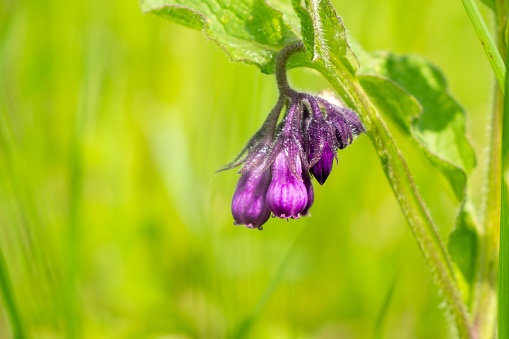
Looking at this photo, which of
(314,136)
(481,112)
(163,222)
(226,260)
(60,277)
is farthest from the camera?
(481,112)

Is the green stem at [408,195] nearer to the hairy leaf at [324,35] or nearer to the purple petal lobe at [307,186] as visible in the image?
the hairy leaf at [324,35]

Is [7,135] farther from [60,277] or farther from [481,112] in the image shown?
[481,112]

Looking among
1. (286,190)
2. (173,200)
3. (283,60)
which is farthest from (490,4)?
(173,200)

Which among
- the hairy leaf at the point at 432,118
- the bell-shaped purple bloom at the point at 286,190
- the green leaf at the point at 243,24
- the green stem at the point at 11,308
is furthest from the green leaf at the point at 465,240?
the green stem at the point at 11,308

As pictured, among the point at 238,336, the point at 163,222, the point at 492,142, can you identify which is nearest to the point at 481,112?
the point at 163,222

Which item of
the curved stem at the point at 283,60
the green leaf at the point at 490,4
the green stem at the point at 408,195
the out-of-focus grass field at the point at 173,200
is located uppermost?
the green leaf at the point at 490,4

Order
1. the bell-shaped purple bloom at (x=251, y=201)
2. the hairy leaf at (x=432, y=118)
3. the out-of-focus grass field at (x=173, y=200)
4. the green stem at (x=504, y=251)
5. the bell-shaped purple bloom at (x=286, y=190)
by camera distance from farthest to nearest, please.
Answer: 1. the out-of-focus grass field at (x=173, y=200)
2. the hairy leaf at (x=432, y=118)
3. the bell-shaped purple bloom at (x=251, y=201)
4. the bell-shaped purple bloom at (x=286, y=190)
5. the green stem at (x=504, y=251)

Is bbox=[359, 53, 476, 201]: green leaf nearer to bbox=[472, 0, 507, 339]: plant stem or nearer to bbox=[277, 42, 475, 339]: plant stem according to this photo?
bbox=[472, 0, 507, 339]: plant stem
